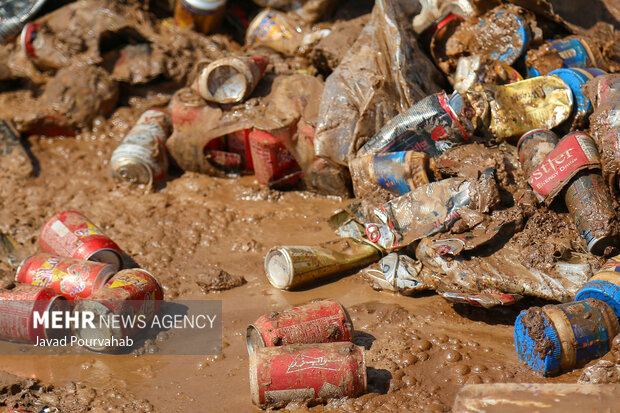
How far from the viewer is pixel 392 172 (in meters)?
3.84

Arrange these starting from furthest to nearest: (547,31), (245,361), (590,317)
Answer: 1. (547,31)
2. (245,361)
3. (590,317)

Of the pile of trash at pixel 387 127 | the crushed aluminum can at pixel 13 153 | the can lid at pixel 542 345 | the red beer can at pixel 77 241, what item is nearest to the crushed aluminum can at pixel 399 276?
the pile of trash at pixel 387 127

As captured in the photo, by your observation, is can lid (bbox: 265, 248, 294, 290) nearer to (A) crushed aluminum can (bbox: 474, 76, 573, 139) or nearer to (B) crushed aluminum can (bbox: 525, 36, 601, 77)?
(A) crushed aluminum can (bbox: 474, 76, 573, 139)

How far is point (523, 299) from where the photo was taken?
3.35 meters

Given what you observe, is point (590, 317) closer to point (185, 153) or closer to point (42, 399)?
point (42, 399)

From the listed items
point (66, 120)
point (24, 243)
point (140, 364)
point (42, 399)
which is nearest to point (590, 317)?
point (140, 364)

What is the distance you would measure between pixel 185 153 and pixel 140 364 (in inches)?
76.6

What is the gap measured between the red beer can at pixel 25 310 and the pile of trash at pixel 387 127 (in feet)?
3.68

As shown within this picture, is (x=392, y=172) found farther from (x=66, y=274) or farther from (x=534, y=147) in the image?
(x=66, y=274)

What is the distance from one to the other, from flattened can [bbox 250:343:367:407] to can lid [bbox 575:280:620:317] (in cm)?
109

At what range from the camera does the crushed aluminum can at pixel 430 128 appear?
12.7 ft

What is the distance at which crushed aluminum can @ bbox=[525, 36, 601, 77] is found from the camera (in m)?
4.33

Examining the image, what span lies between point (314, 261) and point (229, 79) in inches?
65.6

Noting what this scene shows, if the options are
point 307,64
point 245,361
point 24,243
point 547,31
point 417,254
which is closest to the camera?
point 245,361
